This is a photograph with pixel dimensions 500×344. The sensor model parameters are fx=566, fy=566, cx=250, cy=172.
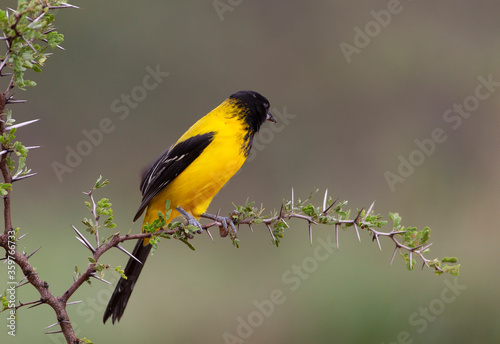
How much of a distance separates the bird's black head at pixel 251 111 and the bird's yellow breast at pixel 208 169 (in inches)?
1.8

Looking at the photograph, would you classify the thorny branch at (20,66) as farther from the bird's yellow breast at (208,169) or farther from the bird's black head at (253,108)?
the bird's black head at (253,108)

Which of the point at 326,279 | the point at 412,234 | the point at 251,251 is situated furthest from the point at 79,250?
the point at 412,234

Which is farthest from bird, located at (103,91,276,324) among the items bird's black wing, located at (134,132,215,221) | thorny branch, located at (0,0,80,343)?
thorny branch, located at (0,0,80,343)

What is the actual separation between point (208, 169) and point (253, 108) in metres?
0.65

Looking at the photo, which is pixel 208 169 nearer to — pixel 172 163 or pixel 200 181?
pixel 200 181

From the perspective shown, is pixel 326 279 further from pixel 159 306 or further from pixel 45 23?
pixel 45 23

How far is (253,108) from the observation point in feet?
12.3

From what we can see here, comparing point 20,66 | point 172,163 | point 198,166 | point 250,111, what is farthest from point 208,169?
point 20,66

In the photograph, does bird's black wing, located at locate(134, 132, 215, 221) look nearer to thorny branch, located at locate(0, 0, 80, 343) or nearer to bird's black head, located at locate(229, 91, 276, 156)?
bird's black head, located at locate(229, 91, 276, 156)

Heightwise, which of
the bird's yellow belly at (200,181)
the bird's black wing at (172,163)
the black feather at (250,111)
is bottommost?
the bird's yellow belly at (200,181)

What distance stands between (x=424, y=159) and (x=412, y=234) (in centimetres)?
501

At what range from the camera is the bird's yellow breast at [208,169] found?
3264 millimetres

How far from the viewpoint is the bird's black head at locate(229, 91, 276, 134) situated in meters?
3.69

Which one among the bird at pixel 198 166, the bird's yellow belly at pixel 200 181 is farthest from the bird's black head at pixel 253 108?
the bird's yellow belly at pixel 200 181
